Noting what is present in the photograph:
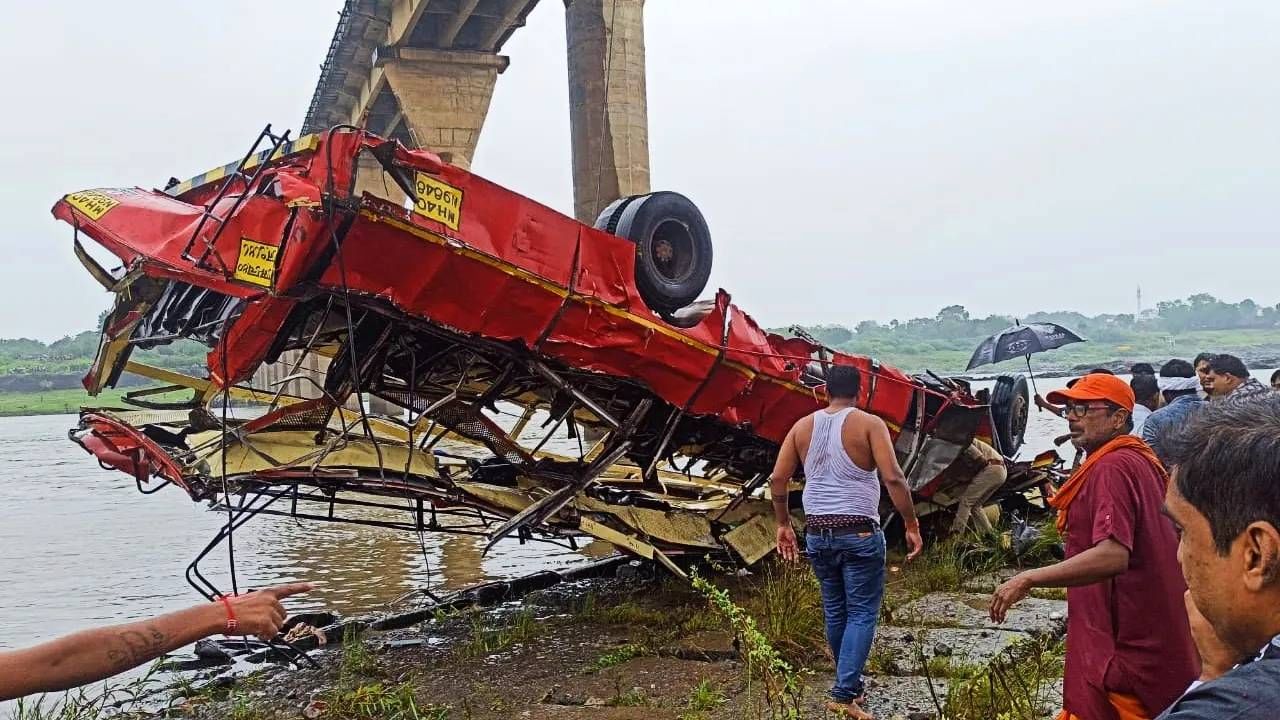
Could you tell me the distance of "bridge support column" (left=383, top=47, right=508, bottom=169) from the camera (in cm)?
2167

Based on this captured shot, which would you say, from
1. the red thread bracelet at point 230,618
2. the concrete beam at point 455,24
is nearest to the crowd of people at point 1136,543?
the red thread bracelet at point 230,618

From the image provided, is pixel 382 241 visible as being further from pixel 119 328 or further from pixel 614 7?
pixel 614 7

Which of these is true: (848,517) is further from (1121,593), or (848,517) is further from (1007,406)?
(1007,406)

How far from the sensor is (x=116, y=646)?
6.84ft

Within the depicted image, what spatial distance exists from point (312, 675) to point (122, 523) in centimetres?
1119

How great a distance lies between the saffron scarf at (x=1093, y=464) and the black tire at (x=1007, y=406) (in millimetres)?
6075

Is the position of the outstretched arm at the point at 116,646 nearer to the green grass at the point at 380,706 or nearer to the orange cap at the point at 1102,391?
the orange cap at the point at 1102,391

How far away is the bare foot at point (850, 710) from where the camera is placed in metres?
4.34

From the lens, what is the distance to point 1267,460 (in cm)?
134

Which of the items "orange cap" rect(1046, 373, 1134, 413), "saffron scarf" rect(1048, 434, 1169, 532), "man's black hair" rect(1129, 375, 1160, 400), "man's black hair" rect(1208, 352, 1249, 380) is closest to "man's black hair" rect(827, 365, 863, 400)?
"orange cap" rect(1046, 373, 1134, 413)

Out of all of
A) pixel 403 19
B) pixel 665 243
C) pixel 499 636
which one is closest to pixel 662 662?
pixel 499 636

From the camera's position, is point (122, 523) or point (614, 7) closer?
point (614, 7)

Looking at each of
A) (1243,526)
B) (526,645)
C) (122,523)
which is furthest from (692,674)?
(122,523)

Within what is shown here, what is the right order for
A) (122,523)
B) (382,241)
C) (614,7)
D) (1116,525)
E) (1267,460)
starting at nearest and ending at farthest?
(1267,460) < (1116,525) < (382,241) < (614,7) < (122,523)
